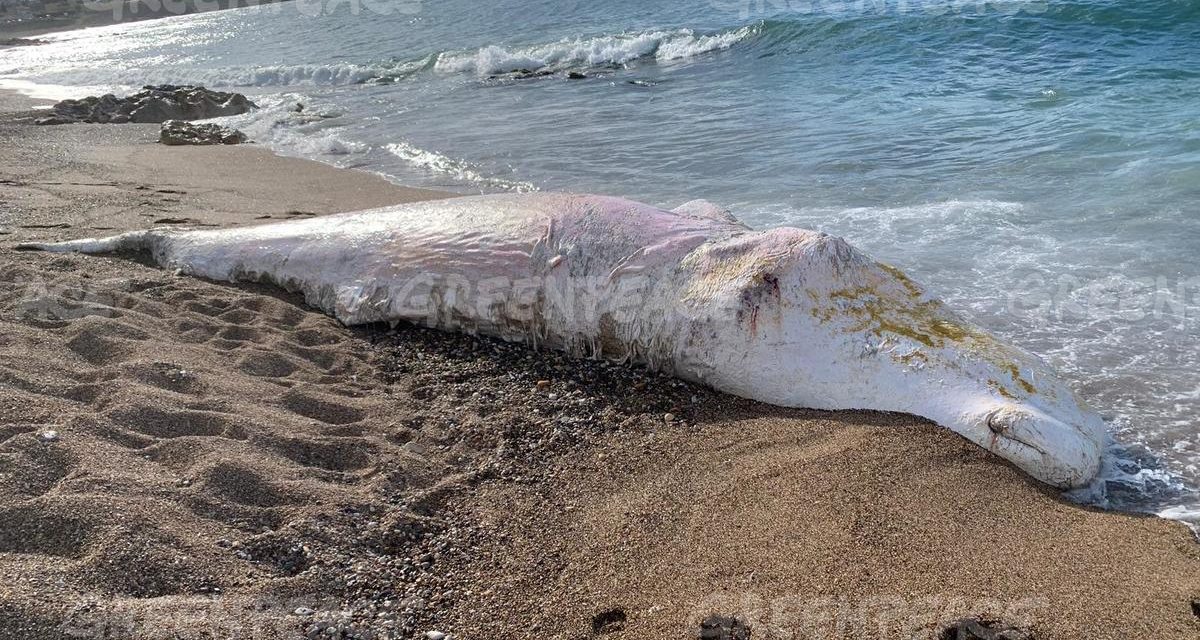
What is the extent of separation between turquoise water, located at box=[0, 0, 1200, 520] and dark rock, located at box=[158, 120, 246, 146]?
626 millimetres

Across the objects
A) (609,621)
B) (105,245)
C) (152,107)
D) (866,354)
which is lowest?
(609,621)

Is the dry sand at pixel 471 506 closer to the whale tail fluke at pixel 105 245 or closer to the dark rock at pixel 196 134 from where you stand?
the whale tail fluke at pixel 105 245

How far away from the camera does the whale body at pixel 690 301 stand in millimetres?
3623

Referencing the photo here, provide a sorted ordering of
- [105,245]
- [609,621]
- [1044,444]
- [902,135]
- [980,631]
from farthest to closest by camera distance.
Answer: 1. [902,135]
2. [105,245]
3. [1044,444]
4. [609,621]
5. [980,631]

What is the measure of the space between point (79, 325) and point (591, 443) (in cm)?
248

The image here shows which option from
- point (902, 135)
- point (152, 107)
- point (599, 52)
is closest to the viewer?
point (902, 135)

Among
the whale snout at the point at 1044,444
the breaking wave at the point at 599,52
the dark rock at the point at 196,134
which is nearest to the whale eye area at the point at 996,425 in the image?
the whale snout at the point at 1044,444

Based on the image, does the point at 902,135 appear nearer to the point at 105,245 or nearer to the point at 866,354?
the point at 866,354

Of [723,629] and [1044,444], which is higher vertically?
[1044,444]

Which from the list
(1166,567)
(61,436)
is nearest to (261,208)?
(61,436)

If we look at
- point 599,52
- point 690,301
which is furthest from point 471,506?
point 599,52

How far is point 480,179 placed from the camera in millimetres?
8734

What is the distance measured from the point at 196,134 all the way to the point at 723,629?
1047cm

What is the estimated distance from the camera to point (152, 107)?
12531 mm
